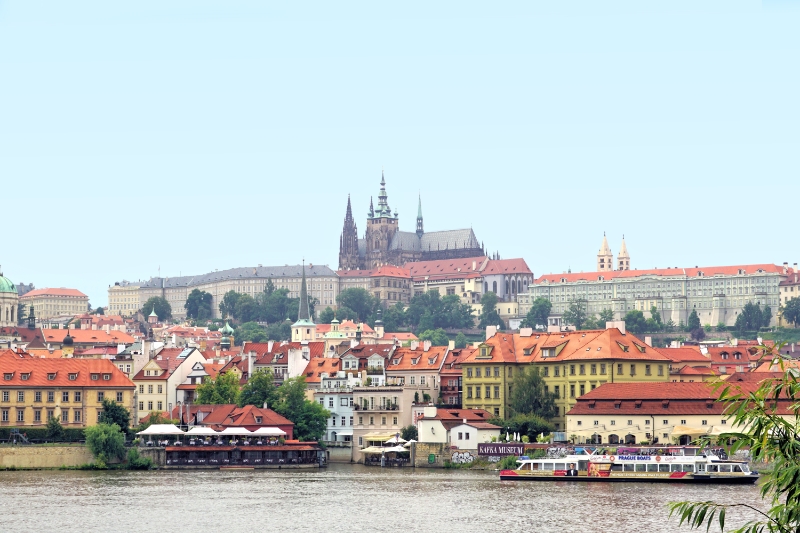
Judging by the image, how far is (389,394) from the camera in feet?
350

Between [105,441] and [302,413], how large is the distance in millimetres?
16598

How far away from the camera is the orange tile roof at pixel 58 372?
344 ft

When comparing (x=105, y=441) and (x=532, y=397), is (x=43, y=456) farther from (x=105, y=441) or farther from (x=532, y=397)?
(x=532, y=397)

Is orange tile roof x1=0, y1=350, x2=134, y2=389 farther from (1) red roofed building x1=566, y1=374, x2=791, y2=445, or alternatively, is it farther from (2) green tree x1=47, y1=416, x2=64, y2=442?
(1) red roofed building x1=566, y1=374, x2=791, y2=445

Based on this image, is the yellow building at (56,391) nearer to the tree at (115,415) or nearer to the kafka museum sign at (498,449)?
the tree at (115,415)

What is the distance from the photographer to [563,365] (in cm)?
10806

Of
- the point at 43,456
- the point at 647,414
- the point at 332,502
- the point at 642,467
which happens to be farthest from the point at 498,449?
the point at 43,456

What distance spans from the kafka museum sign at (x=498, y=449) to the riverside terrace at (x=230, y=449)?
1121cm

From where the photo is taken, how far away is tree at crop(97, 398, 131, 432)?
100 m

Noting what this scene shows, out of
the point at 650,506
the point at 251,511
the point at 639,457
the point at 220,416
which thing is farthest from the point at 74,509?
the point at 220,416

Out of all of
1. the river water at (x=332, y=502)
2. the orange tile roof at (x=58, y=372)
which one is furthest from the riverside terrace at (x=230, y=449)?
the orange tile roof at (x=58, y=372)

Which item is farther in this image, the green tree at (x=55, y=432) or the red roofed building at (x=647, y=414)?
the green tree at (x=55, y=432)

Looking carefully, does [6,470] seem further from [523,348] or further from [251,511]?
[523,348]

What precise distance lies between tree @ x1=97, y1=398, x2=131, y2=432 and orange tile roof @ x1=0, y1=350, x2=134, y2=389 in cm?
417
